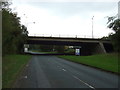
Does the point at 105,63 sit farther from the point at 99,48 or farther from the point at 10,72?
the point at 99,48

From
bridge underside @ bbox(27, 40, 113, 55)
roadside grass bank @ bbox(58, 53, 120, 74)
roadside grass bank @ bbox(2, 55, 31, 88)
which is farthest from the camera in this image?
Result: bridge underside @ bbox(27, 40, 113, 55)

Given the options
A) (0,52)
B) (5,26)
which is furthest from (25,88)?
(0,52)

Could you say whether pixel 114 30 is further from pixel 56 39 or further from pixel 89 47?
pixel 89 47

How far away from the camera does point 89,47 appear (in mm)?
88500

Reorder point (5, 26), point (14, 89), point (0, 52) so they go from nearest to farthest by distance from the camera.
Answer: point (14, 89), point (5, 26), point (0, 52)

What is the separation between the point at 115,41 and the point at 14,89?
28961 mm

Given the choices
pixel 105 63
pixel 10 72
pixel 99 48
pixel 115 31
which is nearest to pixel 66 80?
pixel 10 72

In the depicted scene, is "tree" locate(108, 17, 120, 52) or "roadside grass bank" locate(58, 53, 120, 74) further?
"tree" locate(108, 17, 120, 52)

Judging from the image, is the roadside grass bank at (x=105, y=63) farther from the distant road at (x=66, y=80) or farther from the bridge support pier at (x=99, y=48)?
the bridge support pier at (x=99, y=48)

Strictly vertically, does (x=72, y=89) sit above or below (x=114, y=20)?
below

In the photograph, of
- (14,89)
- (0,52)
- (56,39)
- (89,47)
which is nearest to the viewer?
(14,89)

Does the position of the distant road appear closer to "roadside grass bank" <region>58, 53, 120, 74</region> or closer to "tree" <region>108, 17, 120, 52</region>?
"roadside grass bank" <region>58, 53, 120, 74</region>

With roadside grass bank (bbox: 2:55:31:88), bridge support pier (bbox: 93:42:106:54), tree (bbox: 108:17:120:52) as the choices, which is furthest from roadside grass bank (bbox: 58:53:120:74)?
bridge support pier (bbox: 93:42:106:54)

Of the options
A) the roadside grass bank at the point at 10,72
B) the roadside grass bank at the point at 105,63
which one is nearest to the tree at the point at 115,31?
the roadside grass bank at the point at 105,63
